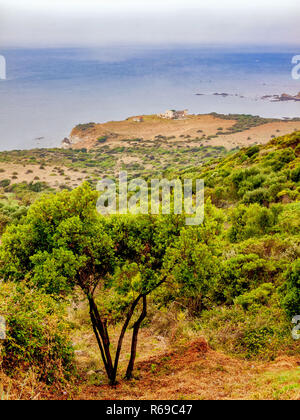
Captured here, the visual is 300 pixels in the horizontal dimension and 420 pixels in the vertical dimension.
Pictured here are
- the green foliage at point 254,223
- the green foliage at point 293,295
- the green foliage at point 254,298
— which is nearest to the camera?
the green foliage at point 293,295

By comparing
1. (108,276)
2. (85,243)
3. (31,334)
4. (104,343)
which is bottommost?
(104,343)

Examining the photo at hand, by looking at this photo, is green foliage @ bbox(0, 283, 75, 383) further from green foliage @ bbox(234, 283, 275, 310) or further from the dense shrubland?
green foliage @ bbox(234, 283, 275, 310)

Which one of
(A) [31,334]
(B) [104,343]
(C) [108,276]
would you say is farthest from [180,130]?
(A) [31,334]

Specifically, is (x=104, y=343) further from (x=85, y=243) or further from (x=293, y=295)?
(x=293, y=295)

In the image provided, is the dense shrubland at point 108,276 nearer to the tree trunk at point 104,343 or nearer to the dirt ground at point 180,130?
the tree trunk at point 104,343

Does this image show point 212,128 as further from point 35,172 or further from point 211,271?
point 211,271

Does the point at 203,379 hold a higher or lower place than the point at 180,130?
lower

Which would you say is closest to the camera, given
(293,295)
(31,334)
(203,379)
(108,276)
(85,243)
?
(31,334)

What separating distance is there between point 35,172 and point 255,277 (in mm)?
80446

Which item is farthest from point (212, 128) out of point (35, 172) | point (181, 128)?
point (35, 172)

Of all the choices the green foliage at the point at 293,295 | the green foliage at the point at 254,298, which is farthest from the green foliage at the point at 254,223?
the green foliage at the point at 293,295

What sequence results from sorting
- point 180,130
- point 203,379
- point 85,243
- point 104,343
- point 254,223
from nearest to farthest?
point 85,243 → point 203,379 → point 104,343 → point 254,223 → point 180,130

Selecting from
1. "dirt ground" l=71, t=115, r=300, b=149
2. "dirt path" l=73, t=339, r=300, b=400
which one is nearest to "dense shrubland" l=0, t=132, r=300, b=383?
"dirt path" l=73, t=339, r=300, b=400
